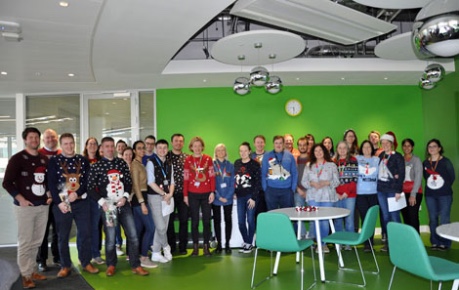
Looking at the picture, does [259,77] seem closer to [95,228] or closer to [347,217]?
[347,217]

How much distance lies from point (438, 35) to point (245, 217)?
13.7 ft

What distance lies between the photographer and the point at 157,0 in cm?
384

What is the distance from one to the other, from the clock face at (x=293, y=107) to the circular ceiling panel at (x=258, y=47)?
1.84 m

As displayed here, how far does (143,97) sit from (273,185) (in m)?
3.70

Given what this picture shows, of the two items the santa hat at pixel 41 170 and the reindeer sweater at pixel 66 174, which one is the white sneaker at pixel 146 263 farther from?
the santa hat at pixel 41 170

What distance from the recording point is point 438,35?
2.39m

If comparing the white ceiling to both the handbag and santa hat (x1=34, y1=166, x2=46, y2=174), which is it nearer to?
santa hat (x1=34, y1=166, x2=46, y2=174)

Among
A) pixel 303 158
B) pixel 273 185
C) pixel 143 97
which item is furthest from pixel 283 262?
pixel 143 97

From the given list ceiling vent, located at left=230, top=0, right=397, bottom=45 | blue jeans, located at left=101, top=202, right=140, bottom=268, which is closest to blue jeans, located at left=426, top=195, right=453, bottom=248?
ceiling vent, located at left=230, top=0, right=397, bottom=45

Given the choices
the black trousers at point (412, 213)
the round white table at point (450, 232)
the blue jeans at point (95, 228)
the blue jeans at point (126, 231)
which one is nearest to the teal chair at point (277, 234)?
the round white table at point (450, 232)

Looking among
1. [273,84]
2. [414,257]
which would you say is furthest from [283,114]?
[414,257]

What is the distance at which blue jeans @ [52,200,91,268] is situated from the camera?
15.6ft

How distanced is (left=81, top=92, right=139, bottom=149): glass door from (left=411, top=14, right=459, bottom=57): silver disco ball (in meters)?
6.41

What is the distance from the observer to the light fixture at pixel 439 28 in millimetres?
2354
